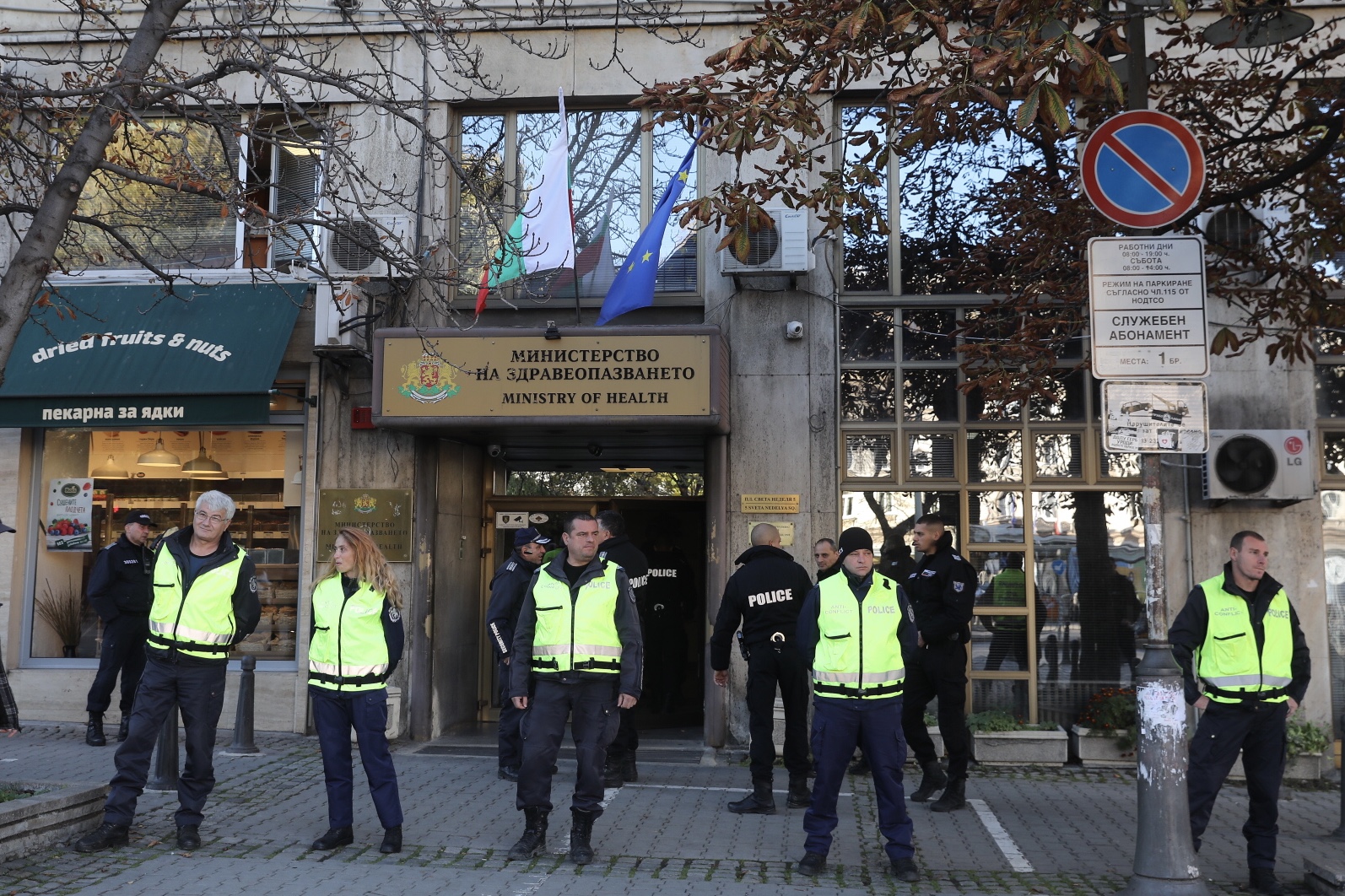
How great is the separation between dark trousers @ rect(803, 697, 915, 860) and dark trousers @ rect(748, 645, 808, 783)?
1.37m

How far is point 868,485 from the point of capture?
1061 centimetres

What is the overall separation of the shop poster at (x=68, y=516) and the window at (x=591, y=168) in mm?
4503

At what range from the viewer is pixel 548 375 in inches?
397

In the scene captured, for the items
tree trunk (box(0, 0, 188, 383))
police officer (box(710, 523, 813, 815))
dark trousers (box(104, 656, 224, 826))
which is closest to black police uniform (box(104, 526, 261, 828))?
dark trousers (box(104, 656, 224, 826))

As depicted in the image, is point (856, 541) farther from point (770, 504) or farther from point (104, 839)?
point (104, 839)

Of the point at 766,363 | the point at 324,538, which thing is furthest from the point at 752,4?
the point at 324,538

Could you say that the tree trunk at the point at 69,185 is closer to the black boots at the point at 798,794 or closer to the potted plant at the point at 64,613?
the potted plant at the point at 64,613

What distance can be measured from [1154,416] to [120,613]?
8356 millimetres

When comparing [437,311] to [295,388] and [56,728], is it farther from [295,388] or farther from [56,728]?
[56,728]

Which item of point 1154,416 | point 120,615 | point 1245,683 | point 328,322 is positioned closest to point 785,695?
point 1245,683

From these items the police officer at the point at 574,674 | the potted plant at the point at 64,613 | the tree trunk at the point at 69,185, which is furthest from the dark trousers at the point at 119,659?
the police officer at the point at 574,674

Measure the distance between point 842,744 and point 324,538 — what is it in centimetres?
597

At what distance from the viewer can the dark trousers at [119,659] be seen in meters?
9.98

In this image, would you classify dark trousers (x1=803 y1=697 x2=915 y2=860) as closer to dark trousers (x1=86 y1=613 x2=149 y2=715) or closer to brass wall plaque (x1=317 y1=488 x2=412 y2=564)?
brass wall plaque (x1=317 y1=488 x2=412 y2=564)
